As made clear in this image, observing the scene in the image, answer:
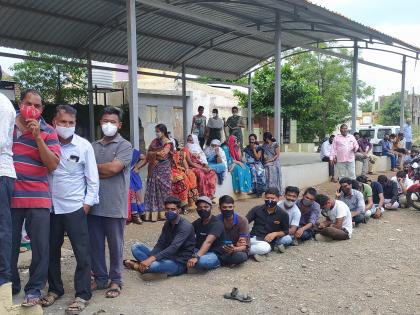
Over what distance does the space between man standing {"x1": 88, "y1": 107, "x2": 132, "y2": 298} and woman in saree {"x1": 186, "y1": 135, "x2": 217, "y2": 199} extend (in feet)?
13.8

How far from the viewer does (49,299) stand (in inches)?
156

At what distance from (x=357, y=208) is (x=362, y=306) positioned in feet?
11.9

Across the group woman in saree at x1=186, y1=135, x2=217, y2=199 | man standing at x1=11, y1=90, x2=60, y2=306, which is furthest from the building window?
man standing at x1=11, y1=90, x2=60, y2=306

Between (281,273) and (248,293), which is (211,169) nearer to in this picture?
(281,273)

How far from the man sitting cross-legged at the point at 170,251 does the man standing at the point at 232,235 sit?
18.6 inches

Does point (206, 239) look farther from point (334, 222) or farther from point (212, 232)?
point (334, 222)

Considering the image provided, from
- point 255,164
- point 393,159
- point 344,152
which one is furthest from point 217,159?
point 393,159

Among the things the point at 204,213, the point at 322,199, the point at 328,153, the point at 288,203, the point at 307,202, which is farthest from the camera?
the point at 328,153

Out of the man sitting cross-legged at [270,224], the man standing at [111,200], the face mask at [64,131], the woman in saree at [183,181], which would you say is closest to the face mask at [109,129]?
the man standing at [111,200]

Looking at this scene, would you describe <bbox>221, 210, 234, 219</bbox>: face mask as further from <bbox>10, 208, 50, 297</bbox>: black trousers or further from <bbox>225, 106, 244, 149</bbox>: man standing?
<bbox>225, 106, 244, 149</bbox>: man standing

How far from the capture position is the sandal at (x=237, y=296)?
14.1ft

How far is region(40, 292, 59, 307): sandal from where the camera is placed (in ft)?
12.8

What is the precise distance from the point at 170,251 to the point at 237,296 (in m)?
0.88

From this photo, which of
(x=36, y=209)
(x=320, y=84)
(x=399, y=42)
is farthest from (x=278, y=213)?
(x=320, y=84)
